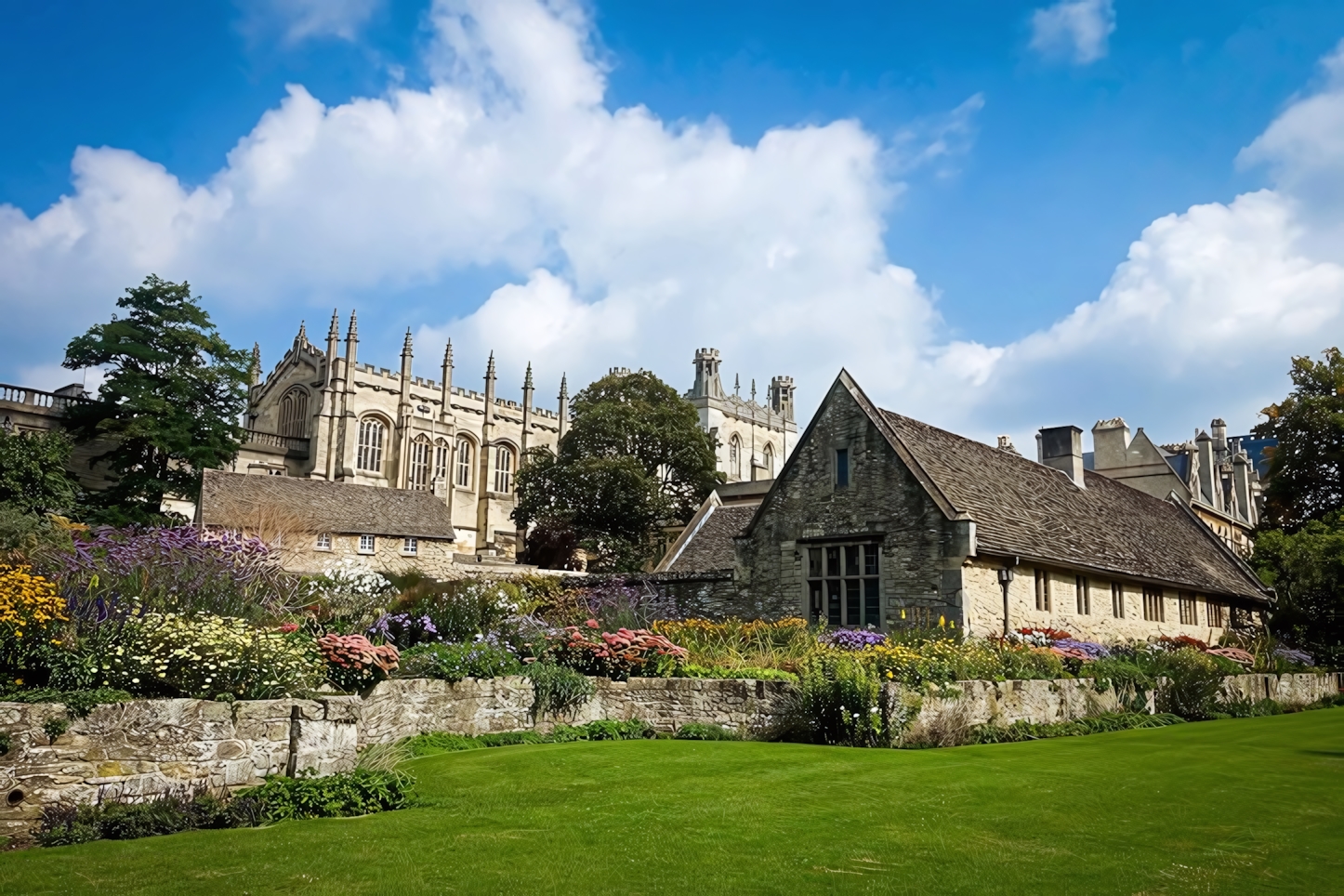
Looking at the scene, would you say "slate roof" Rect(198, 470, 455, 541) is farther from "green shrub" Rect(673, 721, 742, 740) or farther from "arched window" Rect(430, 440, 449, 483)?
"green shrub" Rect(673, 721, 742, 740)

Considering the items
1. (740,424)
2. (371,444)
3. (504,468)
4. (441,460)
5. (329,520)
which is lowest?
(329,520)

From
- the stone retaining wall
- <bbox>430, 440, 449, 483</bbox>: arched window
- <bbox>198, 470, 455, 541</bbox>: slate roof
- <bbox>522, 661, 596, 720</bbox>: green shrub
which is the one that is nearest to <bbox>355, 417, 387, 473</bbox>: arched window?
<bbox>430, 440, 449, 483</bbox>: arched window

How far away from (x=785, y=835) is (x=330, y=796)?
443 cm

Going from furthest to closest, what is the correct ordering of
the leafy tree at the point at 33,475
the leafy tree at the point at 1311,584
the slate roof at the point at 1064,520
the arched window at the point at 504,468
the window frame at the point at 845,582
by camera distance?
the arched window at the point at 504,468 < the leafy tree at the point at 33,475 < the leafy tree at the point at 1311,584 < the slate roof at the point at 1064,520 < the window frame at the point at 845,582

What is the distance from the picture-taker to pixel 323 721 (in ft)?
37.8

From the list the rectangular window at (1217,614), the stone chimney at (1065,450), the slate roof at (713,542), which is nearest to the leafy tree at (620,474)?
the slate roof at (713,542)

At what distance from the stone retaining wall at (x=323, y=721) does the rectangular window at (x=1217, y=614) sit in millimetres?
14656

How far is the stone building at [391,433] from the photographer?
72750mm

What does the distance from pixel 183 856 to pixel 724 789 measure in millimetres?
4945

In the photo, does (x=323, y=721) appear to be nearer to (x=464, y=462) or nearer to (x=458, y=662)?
(x=458, y=662)

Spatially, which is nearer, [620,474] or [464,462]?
[620,474]

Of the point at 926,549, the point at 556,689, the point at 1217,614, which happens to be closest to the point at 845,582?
the point at 926,549

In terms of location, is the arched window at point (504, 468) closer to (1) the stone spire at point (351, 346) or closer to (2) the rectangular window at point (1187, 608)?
(1) the stone spire at point (351, 346)

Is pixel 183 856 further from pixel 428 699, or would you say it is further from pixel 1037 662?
pixel 1037 662
